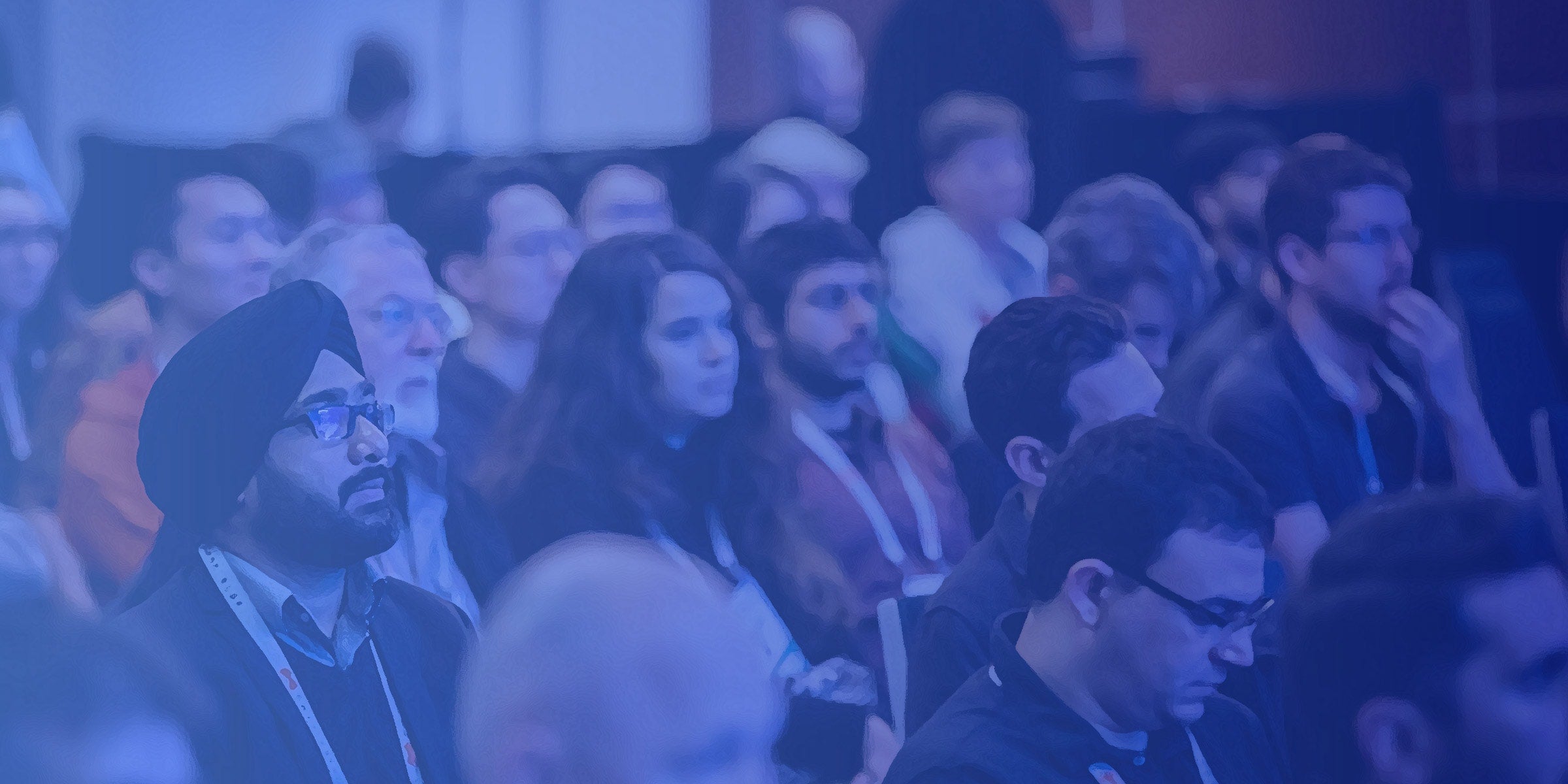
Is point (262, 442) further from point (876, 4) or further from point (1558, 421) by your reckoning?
point (1558, 421)

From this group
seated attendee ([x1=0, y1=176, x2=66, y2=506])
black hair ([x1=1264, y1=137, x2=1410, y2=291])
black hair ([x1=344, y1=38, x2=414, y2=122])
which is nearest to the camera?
seated attendee ([x1=0, y1=176, x2=66, y2=506])

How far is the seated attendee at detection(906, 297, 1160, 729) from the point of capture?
273 centimetres

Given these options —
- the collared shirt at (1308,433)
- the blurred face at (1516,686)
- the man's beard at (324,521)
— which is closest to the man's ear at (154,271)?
the man's beard at (324,521)

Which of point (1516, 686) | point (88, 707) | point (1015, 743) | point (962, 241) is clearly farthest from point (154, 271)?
point (1516, 686)

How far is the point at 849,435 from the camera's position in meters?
2.78

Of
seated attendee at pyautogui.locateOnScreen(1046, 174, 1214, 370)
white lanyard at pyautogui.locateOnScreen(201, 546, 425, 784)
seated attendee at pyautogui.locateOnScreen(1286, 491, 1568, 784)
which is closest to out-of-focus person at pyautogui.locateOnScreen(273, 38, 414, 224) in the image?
white lanyard at pyautogui.locateOnScreen(201, 546, 425, 784)

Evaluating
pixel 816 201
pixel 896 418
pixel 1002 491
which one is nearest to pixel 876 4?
pixel 816 201

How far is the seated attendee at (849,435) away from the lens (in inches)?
108

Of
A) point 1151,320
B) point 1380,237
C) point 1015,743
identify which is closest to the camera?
point 1015,743

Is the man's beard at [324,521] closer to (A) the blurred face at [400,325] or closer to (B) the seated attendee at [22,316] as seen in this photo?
(A) the blurred face at [400,325]

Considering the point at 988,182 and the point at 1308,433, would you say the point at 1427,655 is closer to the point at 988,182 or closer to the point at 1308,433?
the point at 1308,433

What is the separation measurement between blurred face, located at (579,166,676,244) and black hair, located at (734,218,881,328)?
175mm

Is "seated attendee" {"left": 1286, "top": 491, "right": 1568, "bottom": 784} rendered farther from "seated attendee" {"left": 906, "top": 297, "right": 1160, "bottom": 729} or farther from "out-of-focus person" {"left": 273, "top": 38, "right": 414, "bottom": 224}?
"out-of-focus person" {"left": 273, "top": 38, "right": 414, "bottom": 224}

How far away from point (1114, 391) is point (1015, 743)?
716 mm
